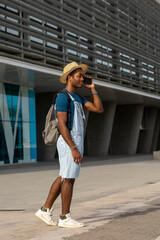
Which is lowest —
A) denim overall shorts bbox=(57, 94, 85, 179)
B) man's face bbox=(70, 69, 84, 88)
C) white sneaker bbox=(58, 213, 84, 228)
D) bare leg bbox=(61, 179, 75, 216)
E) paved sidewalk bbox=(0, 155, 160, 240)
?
paved sidewalk bbox=(0, 155, 160, 240)

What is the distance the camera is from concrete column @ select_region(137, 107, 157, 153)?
3828cm

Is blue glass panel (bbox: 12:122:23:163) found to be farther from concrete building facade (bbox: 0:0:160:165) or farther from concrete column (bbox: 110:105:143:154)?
concrete column (bbox: 110:105:143:154)

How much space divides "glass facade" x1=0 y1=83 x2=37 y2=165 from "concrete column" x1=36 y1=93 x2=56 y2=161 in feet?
12.0

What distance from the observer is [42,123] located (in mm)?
27016

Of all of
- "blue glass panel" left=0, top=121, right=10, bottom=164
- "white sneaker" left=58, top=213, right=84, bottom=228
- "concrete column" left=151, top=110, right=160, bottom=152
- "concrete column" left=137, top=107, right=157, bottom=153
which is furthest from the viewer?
"concrete column" left=151, top=110, right=160, bottom=152

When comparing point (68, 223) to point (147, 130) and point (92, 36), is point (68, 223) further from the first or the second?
point (147, 130)

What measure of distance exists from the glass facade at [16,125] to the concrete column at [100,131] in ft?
33.7

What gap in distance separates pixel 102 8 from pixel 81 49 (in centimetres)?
347

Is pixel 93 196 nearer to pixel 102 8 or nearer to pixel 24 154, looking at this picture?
pixel 24 154

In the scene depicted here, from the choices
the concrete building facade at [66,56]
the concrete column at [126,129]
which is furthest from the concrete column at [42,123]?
the concrete column at [126,129]

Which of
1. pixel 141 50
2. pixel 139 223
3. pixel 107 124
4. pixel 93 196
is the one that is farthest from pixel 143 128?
pixel 139 223

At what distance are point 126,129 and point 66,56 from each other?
16.5 metres

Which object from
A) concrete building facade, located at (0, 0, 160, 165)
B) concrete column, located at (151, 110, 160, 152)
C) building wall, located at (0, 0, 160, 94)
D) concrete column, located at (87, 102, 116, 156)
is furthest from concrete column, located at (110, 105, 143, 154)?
concrete column, located at (151, 110, 160, 152)

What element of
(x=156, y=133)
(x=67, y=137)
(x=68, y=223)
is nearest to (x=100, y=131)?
(x=156, y=133)
